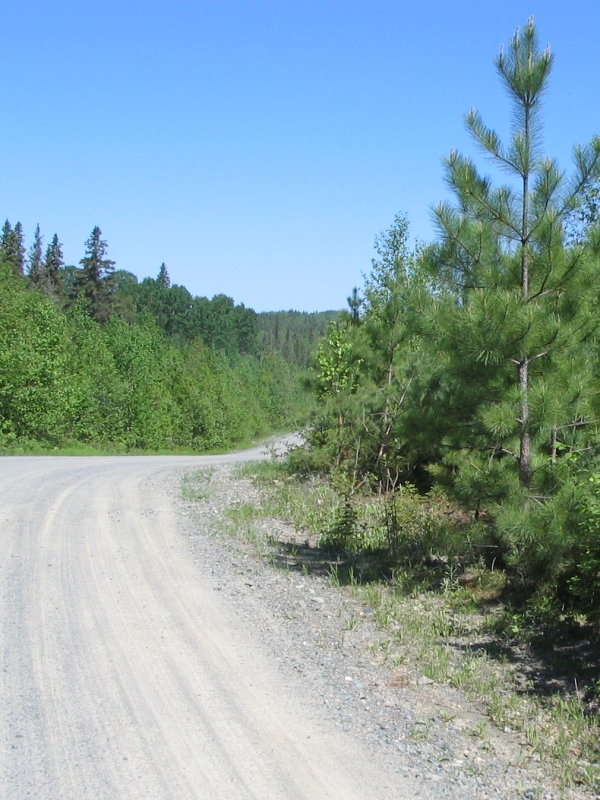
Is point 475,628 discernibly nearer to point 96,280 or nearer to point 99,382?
point 99,382

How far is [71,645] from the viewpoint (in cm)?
612

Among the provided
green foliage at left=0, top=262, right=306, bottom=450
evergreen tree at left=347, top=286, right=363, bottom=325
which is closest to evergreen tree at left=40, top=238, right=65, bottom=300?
green foliage at left=0, top=262, right=306, bottom=450

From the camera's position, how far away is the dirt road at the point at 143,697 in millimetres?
4187

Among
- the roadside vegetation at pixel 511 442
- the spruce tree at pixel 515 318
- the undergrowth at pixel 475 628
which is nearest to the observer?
the undergrowth at pixel 475 628

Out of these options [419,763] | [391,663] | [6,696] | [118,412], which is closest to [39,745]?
[6,696]

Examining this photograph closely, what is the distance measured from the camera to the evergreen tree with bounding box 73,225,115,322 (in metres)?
59.2

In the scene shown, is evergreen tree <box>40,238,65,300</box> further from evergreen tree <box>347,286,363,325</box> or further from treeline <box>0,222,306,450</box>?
evergreen tree <box>347,286,363,325</box>

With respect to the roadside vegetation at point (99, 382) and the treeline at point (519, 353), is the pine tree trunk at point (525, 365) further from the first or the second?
the roadside vegetation at point (99, 382)

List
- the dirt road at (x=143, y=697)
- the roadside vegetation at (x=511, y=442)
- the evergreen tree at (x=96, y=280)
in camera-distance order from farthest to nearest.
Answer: the evergreen tree at (x=96, y=280), the roadside vegetation at (x=511, y=442), the dirt road at (x=143, y=697)

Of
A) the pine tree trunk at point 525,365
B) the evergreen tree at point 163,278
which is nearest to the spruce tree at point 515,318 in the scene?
the pine tree trunk at point 525,365

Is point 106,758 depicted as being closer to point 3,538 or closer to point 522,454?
point 522,454

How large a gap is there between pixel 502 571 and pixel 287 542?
3.54 m

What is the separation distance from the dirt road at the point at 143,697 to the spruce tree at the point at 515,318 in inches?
111

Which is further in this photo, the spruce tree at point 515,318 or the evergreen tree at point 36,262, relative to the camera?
the evergreen tree at point 36,262
